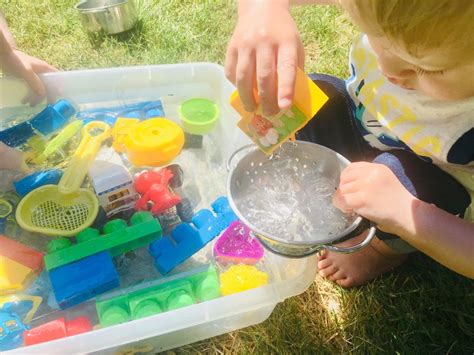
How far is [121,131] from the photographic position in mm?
1143

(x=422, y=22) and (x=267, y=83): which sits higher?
(x=422, y=22)

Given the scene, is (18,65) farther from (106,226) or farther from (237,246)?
(237,246)

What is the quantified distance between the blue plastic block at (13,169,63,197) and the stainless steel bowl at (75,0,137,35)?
59cm

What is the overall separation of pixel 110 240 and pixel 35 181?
0.25 m

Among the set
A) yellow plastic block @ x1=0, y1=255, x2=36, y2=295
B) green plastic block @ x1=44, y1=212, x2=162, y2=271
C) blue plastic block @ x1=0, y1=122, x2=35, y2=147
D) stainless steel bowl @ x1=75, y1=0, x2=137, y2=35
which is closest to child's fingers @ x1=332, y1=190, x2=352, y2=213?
green plastic block @ x1=44, y1=212, x2=162, y2=271

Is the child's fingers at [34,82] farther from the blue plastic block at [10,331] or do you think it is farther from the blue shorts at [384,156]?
the blue shorts at [384,156]

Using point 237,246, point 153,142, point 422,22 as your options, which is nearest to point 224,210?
point 237,246

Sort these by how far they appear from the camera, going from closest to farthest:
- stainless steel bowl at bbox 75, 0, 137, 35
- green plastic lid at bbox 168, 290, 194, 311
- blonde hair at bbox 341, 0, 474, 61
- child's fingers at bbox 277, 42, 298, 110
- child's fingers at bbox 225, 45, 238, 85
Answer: blonde hair at bbox 341, 0, 474, 61
child's fingers at bbox 277, 42, 298, 110
child's fingers at bbox 225, 45, 238, 85
green plastic lid at bbox 168, 290, 194, 311
stainless steel bowl at bbox 75, 0, 137, 35

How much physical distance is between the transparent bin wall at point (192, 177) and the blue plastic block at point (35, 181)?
0.61 feet

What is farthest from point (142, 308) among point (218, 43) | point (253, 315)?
point (218, 43)

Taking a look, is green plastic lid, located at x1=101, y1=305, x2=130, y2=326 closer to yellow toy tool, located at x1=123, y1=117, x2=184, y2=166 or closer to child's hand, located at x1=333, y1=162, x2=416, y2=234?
yellow toy tool, located at x1=123, y1=117, x2=184, y2=166

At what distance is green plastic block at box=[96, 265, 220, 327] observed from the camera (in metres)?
0.89

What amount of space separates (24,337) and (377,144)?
2.58 feet

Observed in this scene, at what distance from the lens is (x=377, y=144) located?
0.99 meters
